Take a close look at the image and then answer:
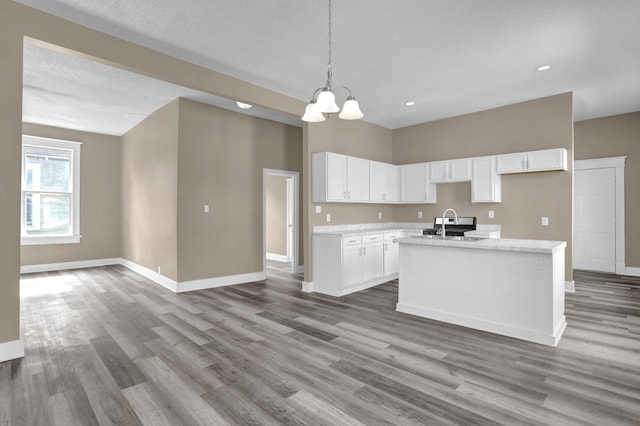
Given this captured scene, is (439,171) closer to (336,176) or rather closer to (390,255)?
(390,255)

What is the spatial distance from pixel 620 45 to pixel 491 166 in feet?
7.28

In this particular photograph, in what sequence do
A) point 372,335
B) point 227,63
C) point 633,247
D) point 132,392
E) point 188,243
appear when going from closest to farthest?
1. point 132,392
2. point 372,335
3. point 227,63
4. point 188,243
5. point 633,247

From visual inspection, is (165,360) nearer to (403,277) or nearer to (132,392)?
(132,392)

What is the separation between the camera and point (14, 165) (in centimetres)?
287

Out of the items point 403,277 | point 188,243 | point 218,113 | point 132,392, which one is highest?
point 218,113

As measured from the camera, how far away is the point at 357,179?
5836 mm

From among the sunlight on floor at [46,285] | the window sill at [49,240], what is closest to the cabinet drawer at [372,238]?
the sunlight on floor at [46,285]

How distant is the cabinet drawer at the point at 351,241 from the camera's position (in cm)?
500

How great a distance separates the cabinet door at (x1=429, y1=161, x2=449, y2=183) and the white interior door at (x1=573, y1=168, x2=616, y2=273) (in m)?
3.01

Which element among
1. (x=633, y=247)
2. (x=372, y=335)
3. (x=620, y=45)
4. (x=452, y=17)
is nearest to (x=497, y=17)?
(x=452, y=17)

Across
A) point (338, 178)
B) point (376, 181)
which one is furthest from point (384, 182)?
point (338, 178)

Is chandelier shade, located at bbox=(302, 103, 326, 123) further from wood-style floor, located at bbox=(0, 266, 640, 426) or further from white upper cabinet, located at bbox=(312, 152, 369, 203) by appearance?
white upper cabinet, located at bbox=(312, 152, 369, 203)

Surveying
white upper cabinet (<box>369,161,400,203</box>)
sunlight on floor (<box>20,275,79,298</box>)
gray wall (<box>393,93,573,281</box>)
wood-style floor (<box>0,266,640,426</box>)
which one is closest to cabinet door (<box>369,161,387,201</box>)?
white upper cabinet (<box>369,161,400,203</box>)

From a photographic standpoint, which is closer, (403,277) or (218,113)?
(403,277)
